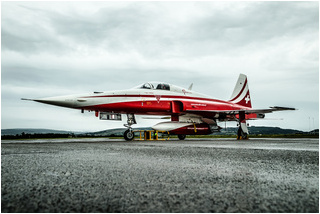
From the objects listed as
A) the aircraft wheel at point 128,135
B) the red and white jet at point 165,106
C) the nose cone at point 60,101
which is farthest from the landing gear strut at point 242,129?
the nose cone at point 60,101

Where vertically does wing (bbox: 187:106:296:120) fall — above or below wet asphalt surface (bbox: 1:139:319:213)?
above

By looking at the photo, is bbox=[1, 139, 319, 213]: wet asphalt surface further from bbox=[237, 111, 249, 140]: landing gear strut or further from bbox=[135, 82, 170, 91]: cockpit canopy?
bbox=[237, 111, 249, 140]: landing gear strut

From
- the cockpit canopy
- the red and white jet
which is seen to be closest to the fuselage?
the red and white jet

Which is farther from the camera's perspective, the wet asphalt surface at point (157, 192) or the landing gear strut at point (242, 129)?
the landing gear strut at point (242, 129)

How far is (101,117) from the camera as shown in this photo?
13.8 meters

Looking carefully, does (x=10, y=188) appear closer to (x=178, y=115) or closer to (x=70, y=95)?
(x=70, y=95)

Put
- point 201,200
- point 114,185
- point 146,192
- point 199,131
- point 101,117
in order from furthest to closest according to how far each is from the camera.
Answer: point 199,131
point 101,117
point 114,185
point 146,192
point 201,200

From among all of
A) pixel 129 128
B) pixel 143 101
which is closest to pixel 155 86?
pixel 143 101

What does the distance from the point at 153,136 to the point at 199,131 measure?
346cm

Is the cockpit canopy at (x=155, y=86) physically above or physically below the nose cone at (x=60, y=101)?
above

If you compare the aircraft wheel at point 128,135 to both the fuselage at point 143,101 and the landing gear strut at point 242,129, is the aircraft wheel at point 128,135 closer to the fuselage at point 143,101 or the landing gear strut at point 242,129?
the fuselage at point 143,101

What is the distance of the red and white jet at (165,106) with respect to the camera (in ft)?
42.5

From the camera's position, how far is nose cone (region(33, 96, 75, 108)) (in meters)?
11.5

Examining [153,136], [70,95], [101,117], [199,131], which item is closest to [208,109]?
[199,131]
